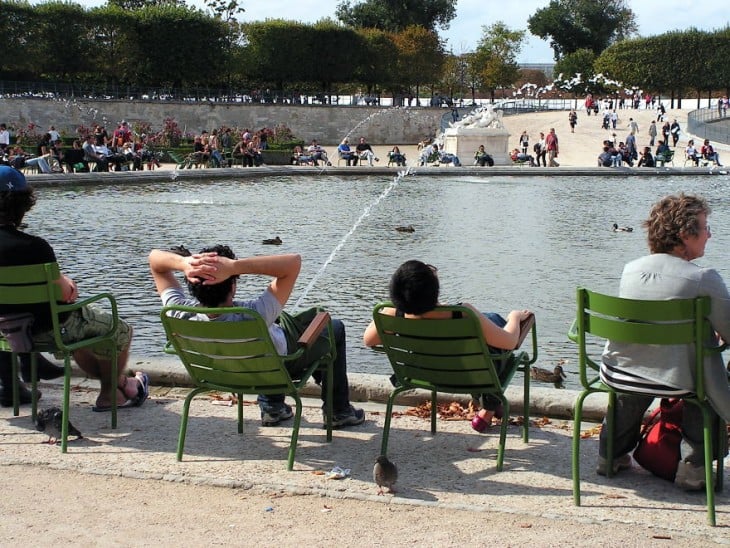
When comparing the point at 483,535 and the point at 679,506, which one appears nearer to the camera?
the point at 483,535

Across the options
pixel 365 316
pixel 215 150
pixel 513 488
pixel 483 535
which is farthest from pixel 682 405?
pixel 215 150

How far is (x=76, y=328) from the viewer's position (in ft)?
14.2

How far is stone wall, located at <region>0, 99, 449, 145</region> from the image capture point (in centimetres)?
4347

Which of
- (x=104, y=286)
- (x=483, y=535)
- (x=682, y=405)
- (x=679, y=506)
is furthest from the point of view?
(x=104, y=286)

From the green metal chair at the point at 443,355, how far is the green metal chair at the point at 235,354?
0.34 m

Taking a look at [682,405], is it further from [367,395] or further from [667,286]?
[367,395]

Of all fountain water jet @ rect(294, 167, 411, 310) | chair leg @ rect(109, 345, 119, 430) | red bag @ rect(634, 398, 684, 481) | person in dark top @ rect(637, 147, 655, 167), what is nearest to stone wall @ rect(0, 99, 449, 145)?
person in dark top @ rect(637, 147, 655, 167)

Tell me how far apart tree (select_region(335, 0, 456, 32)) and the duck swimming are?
6315 centimetres

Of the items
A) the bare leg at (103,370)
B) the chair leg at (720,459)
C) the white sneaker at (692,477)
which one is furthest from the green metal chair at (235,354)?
the chair leg at (720,459)

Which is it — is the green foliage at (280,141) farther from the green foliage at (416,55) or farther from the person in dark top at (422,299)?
the person in dark top at (422,299)

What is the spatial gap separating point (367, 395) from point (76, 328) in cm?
144

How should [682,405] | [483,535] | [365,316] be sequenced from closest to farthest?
[483,535] < [682,405] < [365,316]

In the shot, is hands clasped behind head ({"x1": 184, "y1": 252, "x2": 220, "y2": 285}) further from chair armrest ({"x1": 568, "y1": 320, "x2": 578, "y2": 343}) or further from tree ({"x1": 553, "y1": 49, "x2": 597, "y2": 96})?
tree ({"x1": 553, "y1": 49, "x2": 597, "y2": 96})

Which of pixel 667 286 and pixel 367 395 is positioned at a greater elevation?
pixel 667 286
